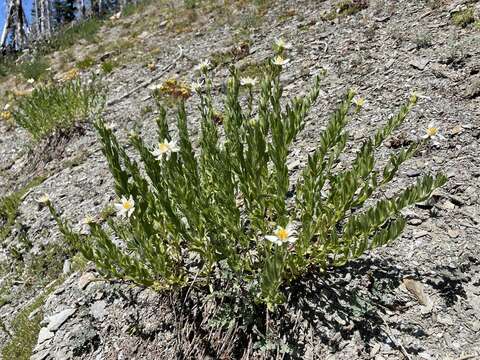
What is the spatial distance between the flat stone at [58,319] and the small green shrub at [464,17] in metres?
5.89

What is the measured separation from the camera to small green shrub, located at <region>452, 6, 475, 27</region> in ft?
18.5

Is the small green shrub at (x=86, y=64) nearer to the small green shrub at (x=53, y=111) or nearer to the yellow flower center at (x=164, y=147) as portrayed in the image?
the small green shrub at (x=53, y=111)

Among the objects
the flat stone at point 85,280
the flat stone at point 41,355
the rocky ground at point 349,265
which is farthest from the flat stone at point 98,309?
the flat stone at point 41,355

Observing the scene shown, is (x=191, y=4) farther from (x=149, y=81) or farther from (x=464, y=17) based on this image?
(x=464, y=17)

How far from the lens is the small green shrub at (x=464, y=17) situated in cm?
564

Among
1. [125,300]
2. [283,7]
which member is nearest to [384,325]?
[125,300]

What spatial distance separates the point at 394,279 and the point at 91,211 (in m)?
3.48

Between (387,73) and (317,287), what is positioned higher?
(387,73)

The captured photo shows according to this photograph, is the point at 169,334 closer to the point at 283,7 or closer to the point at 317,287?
the point at 317,287

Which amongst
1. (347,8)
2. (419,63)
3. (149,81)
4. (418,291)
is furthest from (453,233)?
(149,81)

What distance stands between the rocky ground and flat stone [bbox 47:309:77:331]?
0.4 inches

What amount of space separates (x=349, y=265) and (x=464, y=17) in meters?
4.54

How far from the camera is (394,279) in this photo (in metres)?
2.85

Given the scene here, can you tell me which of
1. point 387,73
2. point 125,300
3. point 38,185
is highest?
point 387,73
